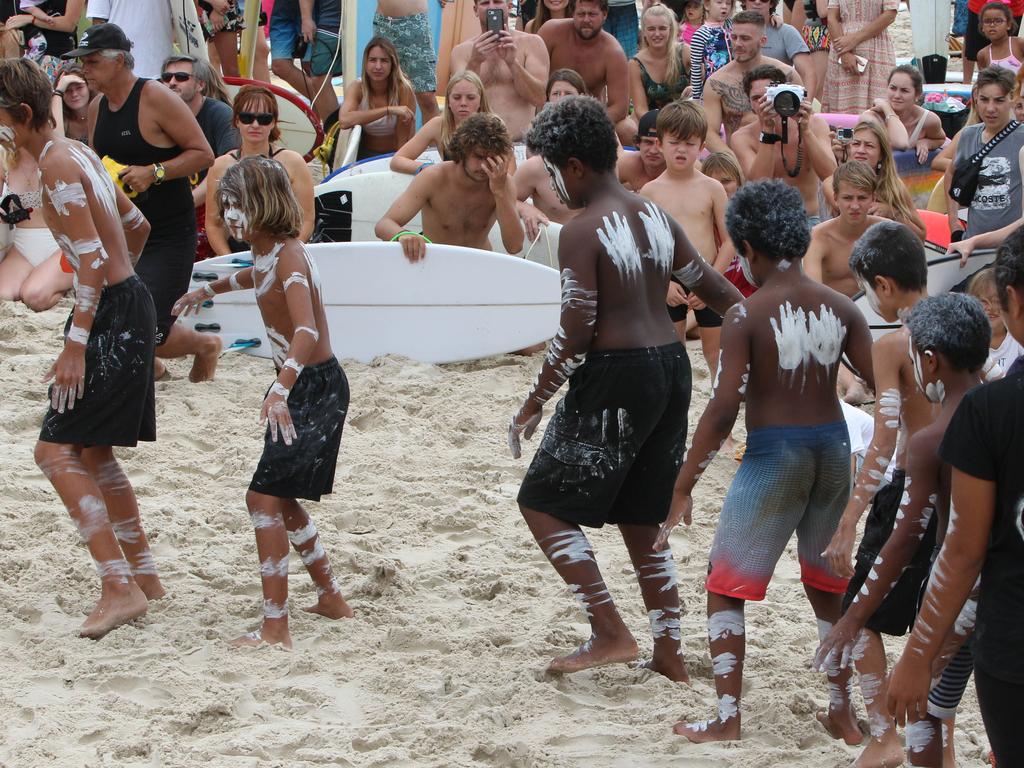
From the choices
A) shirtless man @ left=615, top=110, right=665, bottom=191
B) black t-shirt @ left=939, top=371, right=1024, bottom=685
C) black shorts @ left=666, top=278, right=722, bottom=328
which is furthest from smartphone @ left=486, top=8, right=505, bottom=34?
black t-shirt @ left=939, top=371, right=1024, bottom=685

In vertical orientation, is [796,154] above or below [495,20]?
below

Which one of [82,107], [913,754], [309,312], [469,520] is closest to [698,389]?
[469,520]

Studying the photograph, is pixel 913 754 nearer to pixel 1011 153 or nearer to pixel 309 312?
pixel 309 312

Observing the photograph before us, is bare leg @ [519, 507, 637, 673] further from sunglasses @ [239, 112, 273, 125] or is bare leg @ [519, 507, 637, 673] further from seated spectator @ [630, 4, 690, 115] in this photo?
seated spectator @ [630, 4, 690, 115]

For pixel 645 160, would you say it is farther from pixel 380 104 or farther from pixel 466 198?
pixel 380 104

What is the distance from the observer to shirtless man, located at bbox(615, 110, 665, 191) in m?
6.78

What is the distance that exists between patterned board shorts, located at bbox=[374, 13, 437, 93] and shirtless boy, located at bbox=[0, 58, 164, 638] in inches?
209

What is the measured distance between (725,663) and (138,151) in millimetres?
3498

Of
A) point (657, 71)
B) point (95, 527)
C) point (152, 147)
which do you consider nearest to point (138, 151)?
point (152, 147)

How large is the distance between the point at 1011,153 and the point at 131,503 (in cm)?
485

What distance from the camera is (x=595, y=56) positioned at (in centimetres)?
850

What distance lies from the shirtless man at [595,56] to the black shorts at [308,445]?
16.3ft

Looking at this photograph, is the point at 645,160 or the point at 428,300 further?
the point at 645,160

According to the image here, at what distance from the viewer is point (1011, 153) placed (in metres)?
6.72
